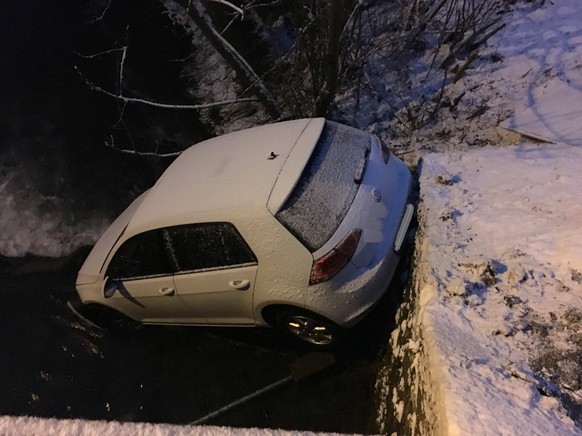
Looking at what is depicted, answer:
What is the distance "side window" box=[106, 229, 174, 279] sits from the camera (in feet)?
14.4

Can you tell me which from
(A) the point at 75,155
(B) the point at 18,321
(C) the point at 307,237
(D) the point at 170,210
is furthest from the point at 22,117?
(C) the point at 307,237

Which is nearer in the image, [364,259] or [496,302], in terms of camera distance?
[496,302]

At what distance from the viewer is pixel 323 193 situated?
3979mm

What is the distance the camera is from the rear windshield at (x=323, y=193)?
12.6 feet

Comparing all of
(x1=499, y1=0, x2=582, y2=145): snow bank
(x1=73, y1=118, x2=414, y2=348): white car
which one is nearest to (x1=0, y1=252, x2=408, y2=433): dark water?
(x1=73, y1=118, x2=414, y2=348): white car

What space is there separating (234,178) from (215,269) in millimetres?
830

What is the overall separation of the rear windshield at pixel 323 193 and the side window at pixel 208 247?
0.48 metres

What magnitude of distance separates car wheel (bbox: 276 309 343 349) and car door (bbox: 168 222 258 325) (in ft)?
1.10

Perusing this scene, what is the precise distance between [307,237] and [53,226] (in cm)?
506

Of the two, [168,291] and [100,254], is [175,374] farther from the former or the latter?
[100,254]

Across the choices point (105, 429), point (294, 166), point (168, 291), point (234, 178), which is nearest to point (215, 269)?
point (168, 291)

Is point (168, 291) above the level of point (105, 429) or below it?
below

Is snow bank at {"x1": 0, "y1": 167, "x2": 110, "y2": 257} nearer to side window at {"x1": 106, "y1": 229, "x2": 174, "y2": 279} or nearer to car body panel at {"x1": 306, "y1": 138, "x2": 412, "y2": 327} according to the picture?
side window at {"x1": 106, "y1": 229, "x2": 174, "y2": 279}

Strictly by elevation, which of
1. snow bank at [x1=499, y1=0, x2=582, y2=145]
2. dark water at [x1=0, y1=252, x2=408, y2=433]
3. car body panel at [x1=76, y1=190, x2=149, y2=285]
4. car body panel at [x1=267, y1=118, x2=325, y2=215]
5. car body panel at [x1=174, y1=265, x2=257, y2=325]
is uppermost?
car body panel at [x1=267, y1=118, x2=325, y2=215]
